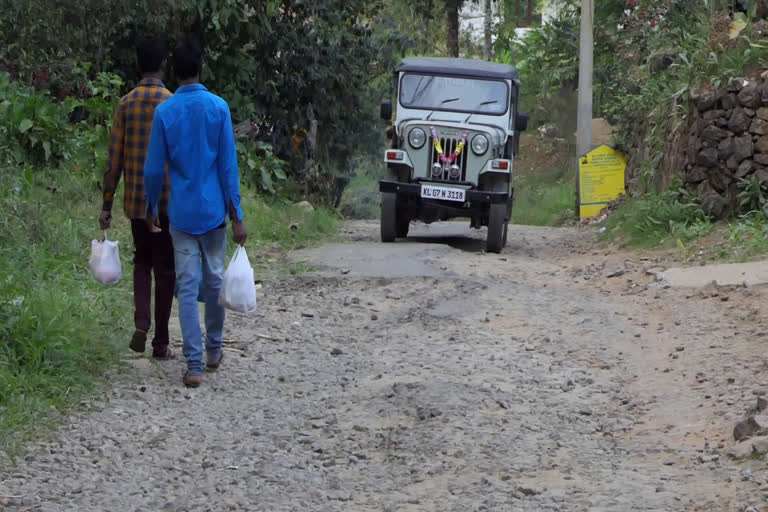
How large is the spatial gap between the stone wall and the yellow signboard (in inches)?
288

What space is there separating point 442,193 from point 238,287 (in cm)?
792

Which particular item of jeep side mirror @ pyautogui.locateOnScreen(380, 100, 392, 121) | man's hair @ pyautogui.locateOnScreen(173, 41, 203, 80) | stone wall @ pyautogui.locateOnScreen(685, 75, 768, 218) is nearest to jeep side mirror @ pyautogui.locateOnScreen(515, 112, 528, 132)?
jeep side mirror @ pyautogui.locateOnScreen(380, 100, 392, 121)

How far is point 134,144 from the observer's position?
6516 millimetres

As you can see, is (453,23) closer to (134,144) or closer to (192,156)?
(134,144)

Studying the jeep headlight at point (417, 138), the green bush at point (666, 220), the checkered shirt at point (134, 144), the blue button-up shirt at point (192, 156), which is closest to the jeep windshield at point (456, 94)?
the jeep headlight at point (417, 138)

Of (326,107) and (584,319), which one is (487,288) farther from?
(326,107)

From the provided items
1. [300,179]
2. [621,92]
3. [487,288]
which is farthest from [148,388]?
[621,92]

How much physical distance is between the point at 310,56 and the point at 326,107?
1.13m

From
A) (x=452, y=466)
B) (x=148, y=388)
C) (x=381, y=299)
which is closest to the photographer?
(x=452, y=466)

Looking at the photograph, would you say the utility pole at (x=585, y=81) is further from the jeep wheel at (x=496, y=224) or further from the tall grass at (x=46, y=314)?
the tall grass at (x=46, y=314)

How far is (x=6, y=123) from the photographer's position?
11906mm

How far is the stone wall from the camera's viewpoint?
1248 cm

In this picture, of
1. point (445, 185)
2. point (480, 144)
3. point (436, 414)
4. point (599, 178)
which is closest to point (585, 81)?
point (599, 178)

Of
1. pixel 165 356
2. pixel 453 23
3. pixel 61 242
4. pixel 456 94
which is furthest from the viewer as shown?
pixel 453 23
